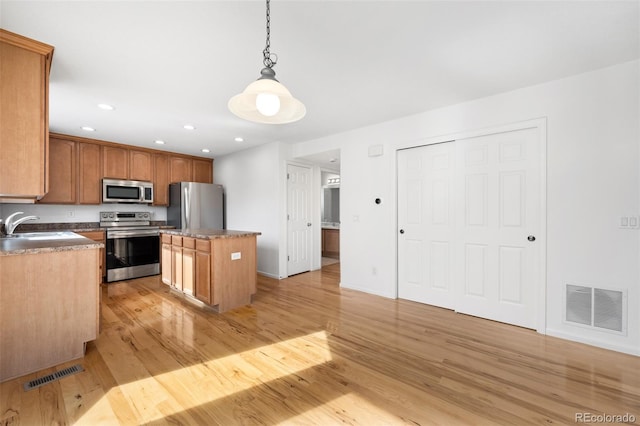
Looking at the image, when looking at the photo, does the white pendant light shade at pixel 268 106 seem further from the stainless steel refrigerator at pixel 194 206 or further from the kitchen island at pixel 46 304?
the stainless steel refrigerator at pixel 194 206

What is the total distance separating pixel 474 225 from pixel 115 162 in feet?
18.8

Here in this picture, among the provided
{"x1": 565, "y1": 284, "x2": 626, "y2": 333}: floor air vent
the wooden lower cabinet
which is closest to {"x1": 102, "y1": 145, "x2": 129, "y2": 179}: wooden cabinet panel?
the wooden lower cabinet

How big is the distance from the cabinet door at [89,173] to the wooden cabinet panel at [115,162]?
69 mm

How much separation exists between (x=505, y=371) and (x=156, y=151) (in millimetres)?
6057

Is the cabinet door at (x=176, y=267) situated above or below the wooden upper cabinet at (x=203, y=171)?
below

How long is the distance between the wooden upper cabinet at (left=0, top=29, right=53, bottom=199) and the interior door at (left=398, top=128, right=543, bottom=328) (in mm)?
3554

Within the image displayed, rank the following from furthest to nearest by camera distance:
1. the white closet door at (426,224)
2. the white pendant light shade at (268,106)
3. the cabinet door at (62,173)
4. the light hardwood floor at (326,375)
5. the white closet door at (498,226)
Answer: the cabinet door at (62,173), the white closet door at (426,224), the white closet door at (498,226), the light hardwood floor at (326,375), the white pendant light shade at (268,106)

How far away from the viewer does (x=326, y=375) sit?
1989 millimetres

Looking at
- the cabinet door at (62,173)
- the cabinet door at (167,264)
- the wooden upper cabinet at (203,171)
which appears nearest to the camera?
the cabinet door at (167,264)

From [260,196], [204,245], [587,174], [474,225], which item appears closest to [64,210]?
[260,196]

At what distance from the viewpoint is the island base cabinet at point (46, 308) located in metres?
1.94

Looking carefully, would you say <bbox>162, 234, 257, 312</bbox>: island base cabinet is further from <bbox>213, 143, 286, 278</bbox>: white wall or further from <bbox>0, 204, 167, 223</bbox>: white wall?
<bbox>0, 204, 167, 223</bbox>: white wall

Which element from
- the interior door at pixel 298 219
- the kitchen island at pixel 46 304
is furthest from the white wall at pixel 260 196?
the kitchen island at pixel 46 304

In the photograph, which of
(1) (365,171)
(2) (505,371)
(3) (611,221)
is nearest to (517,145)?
(3) (611,221)
